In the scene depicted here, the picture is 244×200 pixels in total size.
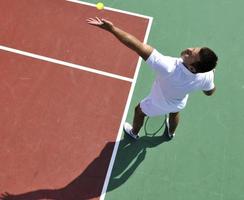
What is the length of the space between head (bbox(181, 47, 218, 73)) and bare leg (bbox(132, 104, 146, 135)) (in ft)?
4.55

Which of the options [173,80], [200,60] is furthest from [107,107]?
[200,60]

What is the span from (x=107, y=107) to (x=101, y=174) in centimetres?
108

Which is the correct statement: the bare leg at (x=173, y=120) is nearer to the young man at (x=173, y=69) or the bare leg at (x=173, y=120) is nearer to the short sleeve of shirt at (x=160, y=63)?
the young man at (x=173, y=69)

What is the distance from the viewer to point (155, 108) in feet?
16.0

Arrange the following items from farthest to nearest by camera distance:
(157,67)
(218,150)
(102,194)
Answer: (218,150) → (102,194) → (157,67)

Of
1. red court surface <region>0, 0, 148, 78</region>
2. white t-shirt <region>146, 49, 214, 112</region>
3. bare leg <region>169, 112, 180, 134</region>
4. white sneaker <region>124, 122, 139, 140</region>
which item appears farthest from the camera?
red court surface <region>0, 0, 148, 78</region>

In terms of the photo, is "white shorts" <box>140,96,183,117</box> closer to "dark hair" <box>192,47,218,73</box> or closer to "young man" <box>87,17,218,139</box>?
"young man" <box>87,17,218,139</box>

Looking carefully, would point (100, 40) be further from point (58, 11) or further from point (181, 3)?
point (181, 3)

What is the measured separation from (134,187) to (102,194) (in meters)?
0.47

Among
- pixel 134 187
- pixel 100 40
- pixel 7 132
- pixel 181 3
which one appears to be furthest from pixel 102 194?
pixel 181 3

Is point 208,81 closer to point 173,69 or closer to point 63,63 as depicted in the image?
point 173,69

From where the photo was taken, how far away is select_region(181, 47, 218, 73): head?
383cm

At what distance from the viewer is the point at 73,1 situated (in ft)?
23.5

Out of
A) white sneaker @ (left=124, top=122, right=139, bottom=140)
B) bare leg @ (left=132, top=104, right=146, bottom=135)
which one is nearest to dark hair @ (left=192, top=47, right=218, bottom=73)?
bare leg @ (left=132, top=104, right=146, bottom=135)
